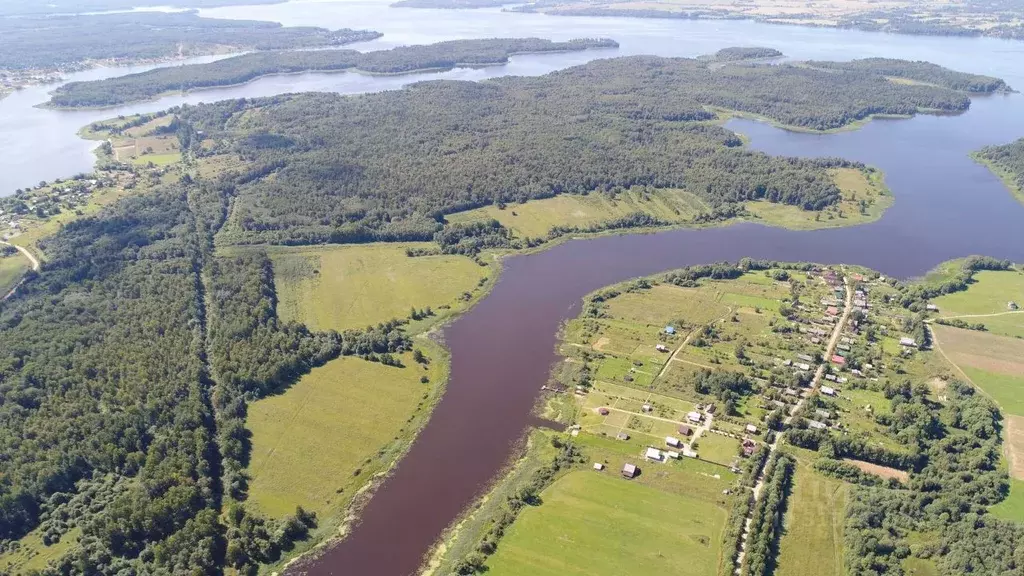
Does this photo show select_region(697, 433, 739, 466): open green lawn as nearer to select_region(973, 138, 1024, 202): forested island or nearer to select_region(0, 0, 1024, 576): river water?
select_region(0, 0, 1024, 576): river water

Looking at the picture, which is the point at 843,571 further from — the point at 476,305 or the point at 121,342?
the point at 121,342

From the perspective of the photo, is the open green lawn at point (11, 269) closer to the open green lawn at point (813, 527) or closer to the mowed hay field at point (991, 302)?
the open green lawn at point (813, 527)

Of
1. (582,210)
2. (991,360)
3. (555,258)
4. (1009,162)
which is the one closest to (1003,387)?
(991,360)

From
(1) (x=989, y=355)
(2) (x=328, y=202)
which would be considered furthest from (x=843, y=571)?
(2) (x=328, y=202)

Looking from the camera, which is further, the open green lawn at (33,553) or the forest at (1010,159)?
the forest at (1010,159)

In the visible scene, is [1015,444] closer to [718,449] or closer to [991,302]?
[718,449]

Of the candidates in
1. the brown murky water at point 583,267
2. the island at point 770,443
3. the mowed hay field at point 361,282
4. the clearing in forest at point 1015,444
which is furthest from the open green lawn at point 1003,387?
the mowed hay field at point 361,282

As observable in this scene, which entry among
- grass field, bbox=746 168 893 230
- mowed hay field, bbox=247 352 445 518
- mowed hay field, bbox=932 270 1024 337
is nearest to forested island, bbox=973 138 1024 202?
grass field, bbox=746 168 893 230
